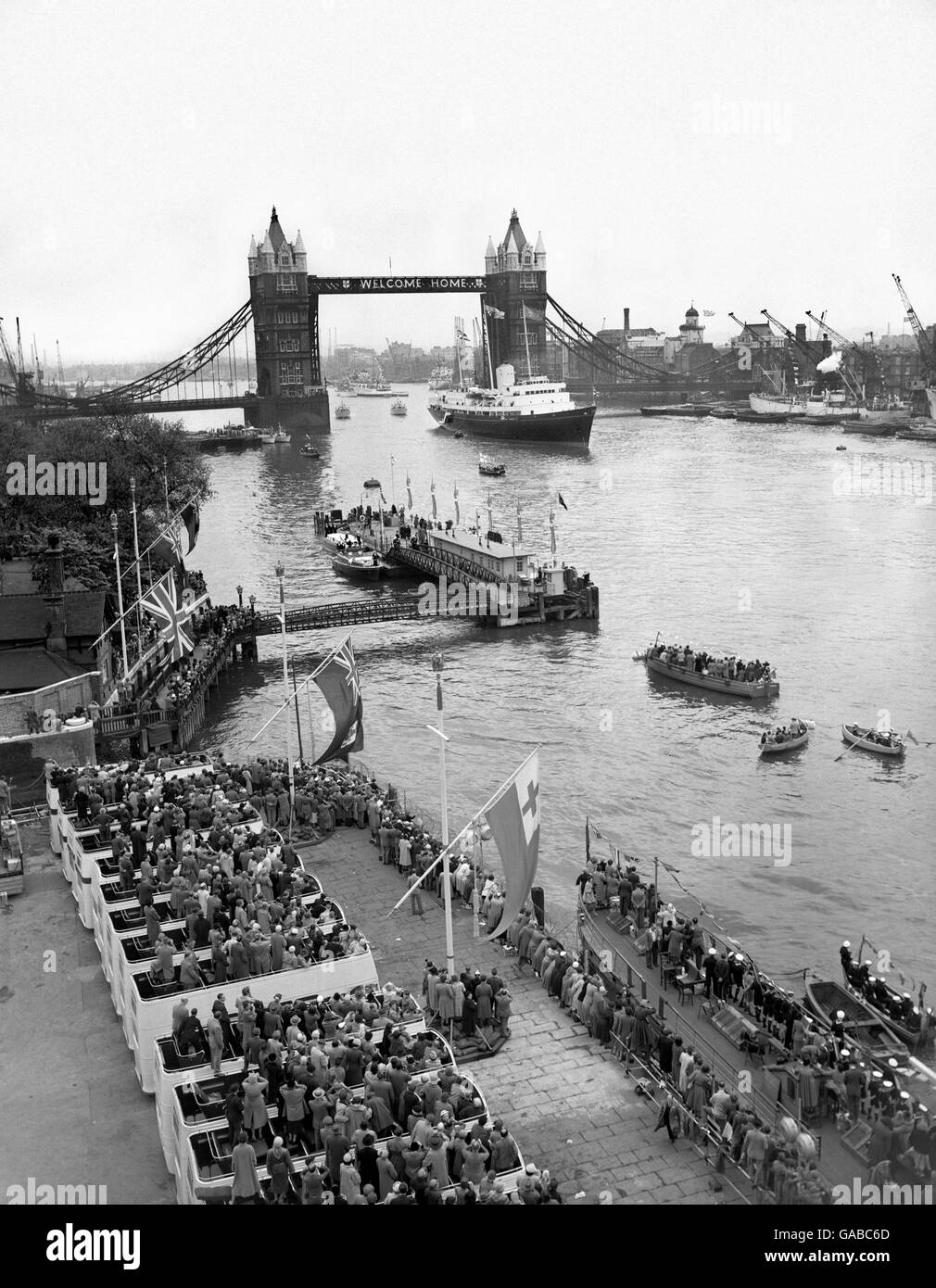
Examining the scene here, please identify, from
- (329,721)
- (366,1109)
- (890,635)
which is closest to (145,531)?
(329,721)

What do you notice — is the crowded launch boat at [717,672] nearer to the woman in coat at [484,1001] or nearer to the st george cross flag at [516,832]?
the st george cross flag at [516,832]

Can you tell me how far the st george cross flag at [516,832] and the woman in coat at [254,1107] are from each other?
178 inches

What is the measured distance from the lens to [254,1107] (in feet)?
47.5

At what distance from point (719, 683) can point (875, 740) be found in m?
7.90

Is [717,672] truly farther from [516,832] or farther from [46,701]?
[516,832]

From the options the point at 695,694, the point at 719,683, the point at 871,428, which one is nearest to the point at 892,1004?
the point at 719,683

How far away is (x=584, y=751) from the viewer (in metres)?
41.1

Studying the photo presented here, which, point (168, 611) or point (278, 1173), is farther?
point (168, 611)

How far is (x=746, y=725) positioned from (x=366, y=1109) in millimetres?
30548

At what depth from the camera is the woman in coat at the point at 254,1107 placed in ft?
47.2

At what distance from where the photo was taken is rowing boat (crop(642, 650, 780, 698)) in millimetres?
45625

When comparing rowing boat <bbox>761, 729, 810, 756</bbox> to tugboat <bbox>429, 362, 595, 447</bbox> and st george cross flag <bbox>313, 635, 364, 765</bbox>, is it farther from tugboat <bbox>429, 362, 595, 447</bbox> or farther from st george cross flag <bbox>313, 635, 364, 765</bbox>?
tugboat <bbox>429, 362, 595, 447</bbox>

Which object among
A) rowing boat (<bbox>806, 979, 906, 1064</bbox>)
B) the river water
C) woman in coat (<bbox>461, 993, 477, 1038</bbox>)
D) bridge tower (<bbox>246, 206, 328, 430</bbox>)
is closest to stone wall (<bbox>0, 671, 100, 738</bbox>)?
A: the river water

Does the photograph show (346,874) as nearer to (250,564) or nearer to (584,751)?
(584,751)
